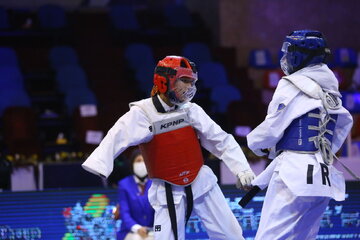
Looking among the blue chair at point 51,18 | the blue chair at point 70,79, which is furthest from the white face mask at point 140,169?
the blue chair at point 51,18

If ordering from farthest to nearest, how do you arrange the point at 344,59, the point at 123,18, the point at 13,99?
the point at 344,59, the point at 123,18, the point at 13,99

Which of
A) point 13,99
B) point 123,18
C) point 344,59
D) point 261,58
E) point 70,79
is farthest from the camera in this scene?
point 344,59

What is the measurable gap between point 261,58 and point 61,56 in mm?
3861

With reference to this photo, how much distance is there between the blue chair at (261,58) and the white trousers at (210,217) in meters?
8.47

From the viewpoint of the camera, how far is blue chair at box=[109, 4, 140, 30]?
543 inches

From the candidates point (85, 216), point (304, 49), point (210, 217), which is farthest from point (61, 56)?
point (304, 49)

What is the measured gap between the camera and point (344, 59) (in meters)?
14.0

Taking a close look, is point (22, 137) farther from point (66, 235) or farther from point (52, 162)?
point (66, 235)

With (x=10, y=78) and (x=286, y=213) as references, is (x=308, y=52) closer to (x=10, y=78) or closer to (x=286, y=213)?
(x=286, y=213)

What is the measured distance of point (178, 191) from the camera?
5348mm

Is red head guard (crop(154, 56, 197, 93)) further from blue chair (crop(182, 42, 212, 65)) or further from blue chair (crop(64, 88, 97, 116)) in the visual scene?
blue chair (crop(182, 42, 212, 65))

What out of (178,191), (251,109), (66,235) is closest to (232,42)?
(251,109)

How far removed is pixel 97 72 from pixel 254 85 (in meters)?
3.05

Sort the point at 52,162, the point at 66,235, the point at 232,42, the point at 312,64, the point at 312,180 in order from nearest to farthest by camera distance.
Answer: the point at 312,180
the point at 312,64
the point at 66,235
the point at 52,162
the point at 232,42
